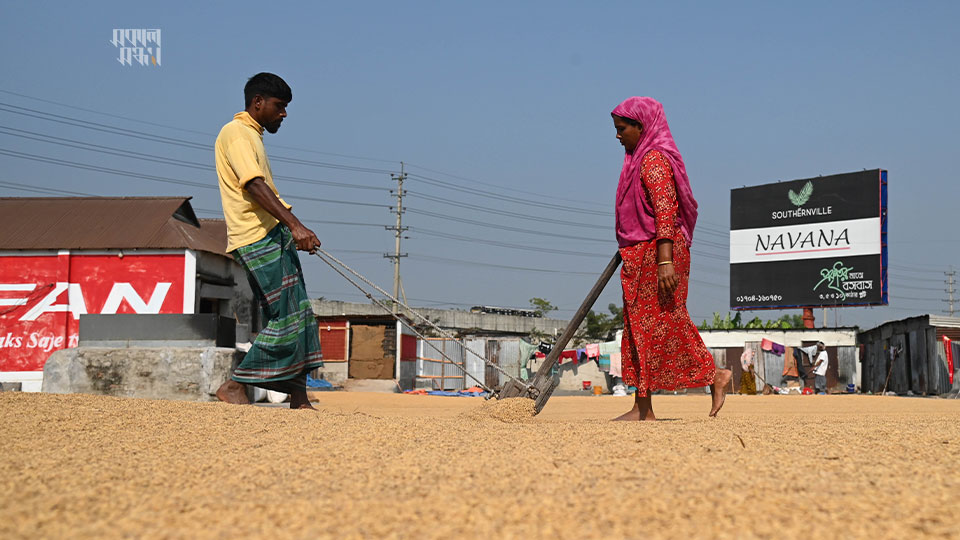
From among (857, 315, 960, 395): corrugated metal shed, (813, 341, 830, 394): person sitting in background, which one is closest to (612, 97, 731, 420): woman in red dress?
(857, 315, 960, 395): corrugated metal shed

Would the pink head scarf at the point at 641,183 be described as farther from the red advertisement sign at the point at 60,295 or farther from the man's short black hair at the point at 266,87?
the red advertisement sign at the point at 60,295

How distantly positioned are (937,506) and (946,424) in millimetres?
2555

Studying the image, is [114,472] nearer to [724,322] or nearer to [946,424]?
[946,424]

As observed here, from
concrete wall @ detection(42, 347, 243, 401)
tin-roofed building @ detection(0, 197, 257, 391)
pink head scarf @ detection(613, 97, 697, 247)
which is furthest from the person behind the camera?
tin-roofed building @ detection(0, 197, 257, 391)

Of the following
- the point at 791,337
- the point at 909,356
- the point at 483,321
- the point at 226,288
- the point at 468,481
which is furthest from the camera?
the point at 483,321

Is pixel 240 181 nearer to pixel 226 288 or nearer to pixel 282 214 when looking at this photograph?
pixel 282 214

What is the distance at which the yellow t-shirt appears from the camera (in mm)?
5004

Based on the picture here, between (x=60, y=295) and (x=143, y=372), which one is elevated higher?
(x=60, y=295)

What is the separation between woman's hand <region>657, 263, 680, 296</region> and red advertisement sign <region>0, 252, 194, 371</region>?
40.8ft

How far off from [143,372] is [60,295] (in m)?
10.8

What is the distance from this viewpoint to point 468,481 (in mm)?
2104

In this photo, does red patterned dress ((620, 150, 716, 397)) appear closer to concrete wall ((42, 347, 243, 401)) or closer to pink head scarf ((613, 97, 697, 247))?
pink head scarf ((613, 97, 697, 247))

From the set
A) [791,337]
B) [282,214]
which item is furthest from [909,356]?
[282,214]

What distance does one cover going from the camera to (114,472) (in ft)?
7.51
